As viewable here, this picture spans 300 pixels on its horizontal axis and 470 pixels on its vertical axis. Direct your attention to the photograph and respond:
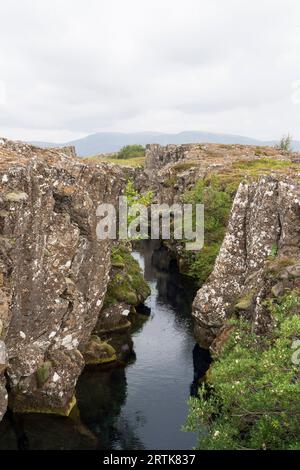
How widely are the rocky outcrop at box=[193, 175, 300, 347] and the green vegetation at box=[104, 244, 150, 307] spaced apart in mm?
11253

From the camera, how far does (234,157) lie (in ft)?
411

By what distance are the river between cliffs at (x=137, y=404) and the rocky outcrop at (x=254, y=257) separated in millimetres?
5608

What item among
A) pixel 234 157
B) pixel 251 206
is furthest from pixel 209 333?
pixel 234 157

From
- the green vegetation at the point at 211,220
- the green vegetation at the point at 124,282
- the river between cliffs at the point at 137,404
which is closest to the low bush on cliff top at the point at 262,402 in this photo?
the river between cliffs at the point at 137,404

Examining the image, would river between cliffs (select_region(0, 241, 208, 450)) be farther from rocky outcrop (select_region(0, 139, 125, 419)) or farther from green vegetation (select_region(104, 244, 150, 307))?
green vegetation (select_region(104, 244, 150, 307))

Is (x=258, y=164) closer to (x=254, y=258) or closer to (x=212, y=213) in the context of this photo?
(x=212, y=213)

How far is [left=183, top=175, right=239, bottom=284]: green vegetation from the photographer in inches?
3076

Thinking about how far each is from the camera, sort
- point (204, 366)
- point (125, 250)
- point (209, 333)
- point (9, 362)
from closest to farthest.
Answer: point (9, 362)
point (204, 366)
point (209, 333)
point (125, 250)

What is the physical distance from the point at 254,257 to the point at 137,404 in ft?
67.0

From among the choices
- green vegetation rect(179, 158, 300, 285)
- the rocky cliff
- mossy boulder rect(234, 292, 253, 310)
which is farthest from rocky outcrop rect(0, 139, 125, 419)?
green vegetation rect(179, 158, 300, 285)

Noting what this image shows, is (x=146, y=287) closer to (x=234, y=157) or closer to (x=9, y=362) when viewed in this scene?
(x=9, y=362)

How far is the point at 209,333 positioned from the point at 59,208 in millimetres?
25389

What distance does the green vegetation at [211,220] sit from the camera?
78.1 m

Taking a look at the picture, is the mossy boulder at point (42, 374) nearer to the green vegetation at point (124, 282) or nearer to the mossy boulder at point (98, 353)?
the mossy boulder at point (98, 353)
